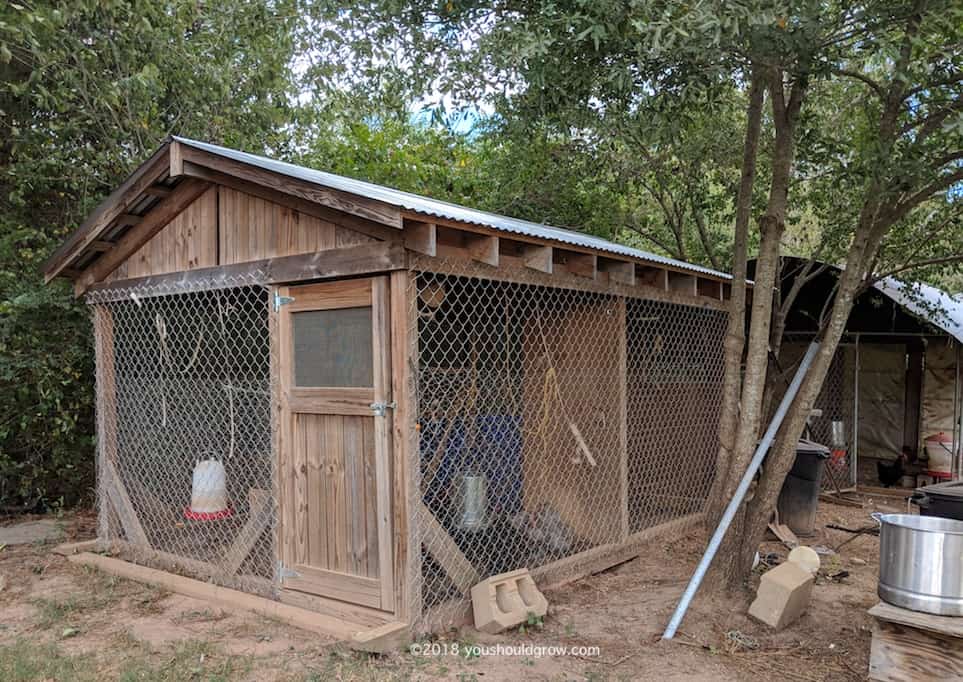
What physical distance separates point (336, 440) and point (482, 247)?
1.46m

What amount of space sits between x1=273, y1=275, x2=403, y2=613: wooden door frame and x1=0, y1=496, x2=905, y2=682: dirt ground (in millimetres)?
426

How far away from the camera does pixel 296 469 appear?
4562 millimetres

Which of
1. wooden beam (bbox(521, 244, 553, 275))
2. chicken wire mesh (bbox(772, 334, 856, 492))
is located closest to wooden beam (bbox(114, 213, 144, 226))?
wooden beam (bbox(521, 244, 553, 275))

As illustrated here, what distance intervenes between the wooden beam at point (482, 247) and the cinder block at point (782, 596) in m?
2.47

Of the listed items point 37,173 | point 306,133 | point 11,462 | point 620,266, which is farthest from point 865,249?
point 306,133

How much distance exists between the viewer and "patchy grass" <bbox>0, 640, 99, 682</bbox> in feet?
12.0

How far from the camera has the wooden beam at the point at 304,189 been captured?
3736 mm

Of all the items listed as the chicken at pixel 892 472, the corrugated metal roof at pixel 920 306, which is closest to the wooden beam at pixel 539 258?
the corrugated metal roof at pixel 920 306

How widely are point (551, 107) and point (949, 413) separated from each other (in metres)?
8.00

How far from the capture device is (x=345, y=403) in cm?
427

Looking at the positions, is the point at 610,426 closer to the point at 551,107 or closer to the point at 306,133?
the point at 551,107

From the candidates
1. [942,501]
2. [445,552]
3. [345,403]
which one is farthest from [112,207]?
[942,501]

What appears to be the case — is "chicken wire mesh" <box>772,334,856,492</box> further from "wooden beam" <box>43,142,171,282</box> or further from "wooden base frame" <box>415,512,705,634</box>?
"wooden beam" <box>43,142,171,282</box>

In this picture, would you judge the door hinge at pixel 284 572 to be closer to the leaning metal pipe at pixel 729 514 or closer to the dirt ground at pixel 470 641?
the dirt ground at pixel 470 641
